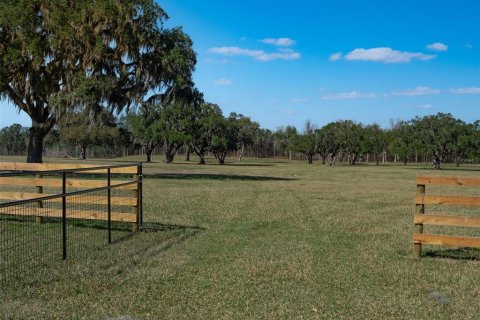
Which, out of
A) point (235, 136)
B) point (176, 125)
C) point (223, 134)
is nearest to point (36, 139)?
point (176, 125)

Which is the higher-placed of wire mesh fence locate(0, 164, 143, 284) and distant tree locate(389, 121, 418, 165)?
distant tree locate(389, 121, 418, 165)

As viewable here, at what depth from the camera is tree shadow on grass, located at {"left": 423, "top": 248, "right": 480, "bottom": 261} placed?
7.97 meters

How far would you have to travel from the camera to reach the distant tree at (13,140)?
10788 centimetres

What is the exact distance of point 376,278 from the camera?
258 inches

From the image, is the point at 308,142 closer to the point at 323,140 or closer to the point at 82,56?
the point at 323,140

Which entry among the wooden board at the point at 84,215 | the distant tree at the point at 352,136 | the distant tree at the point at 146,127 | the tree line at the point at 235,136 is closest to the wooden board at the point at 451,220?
the wooden board at the point at 84,215

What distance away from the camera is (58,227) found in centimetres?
963

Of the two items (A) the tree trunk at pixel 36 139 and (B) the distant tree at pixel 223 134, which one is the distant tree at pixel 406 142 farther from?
(A) the tree trunk at pixel 36 139

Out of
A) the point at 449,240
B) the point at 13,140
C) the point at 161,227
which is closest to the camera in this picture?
the point at 449,240

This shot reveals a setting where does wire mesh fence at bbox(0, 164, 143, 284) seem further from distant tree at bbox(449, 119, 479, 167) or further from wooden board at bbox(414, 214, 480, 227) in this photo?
distant tree at bbox(449, 119, 479, 167)

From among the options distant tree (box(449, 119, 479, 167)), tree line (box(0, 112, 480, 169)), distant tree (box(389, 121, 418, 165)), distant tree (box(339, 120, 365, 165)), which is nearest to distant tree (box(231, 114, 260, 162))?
tree line (box(0, 112, 480, 169))

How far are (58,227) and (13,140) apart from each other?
109 meters

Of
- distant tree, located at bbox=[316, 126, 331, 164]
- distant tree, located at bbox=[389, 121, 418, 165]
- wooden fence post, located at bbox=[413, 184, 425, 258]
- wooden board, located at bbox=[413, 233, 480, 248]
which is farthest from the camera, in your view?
distant tree, located at bbox=[316, 126, 331, 164]

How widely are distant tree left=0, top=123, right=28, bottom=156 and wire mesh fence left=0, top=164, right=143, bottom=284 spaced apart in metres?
107
